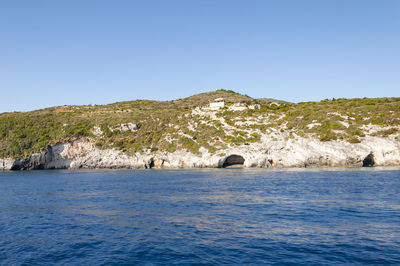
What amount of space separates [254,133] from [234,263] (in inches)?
2609

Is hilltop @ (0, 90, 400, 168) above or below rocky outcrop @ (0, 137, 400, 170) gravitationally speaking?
above

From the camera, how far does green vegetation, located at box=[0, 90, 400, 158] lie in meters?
70.9

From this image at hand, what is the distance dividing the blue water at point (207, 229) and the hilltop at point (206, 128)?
145 feet

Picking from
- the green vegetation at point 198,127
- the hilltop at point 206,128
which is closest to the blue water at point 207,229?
the hilltop at point 206,128

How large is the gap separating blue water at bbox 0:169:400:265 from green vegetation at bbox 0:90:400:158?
46.2m

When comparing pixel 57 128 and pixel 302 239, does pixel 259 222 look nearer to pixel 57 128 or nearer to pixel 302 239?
pixel 302 239

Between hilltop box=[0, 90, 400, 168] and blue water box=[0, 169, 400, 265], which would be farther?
hilltop box=[0, 90, 400, 168]

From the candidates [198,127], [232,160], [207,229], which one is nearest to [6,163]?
[198,127]

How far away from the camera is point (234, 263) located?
1171 cm

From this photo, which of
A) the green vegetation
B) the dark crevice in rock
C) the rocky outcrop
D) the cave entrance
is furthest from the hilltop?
the dark crevice in rock

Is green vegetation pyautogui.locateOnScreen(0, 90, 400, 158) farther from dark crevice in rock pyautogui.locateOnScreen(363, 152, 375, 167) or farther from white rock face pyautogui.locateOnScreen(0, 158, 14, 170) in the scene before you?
dark crevice in rock pyautogui.locateOnScreen(363, 152, 375, 167)

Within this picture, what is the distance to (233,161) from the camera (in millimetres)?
75188

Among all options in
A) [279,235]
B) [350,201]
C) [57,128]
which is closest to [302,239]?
[279,235]

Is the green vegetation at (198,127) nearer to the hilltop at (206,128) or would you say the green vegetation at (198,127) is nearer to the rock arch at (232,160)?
the hilltop at (206,128)
